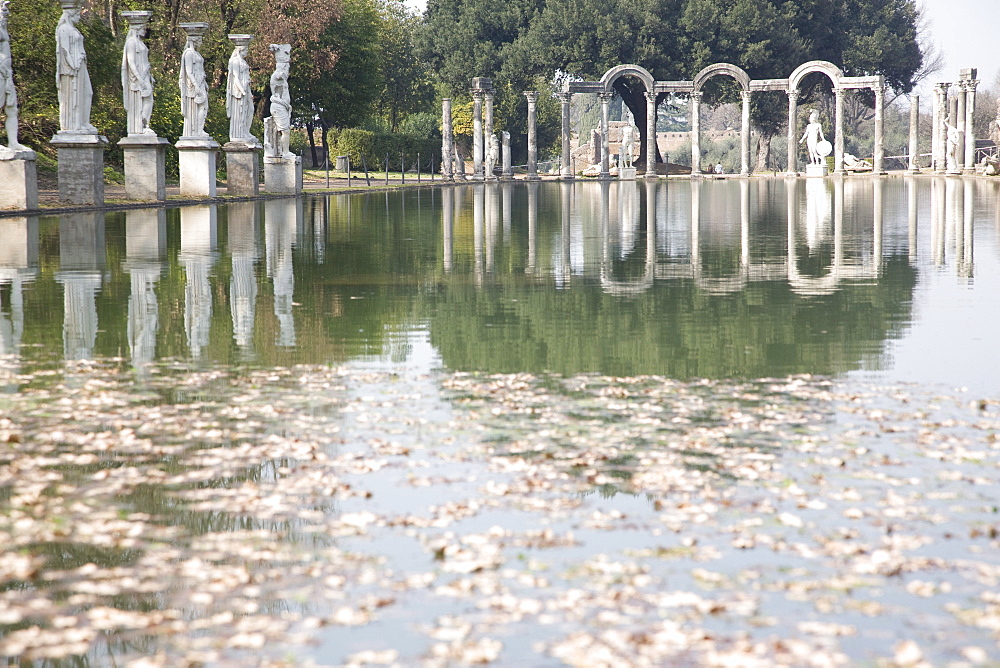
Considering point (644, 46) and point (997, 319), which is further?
point (644, 46)

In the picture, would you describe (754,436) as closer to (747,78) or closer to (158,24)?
(158,24)

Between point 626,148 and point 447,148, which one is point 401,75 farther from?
point 447,148

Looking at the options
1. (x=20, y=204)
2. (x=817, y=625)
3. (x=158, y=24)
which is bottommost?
(x=817, y=625)

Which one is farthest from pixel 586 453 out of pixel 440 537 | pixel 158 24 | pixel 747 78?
pixel 747 78

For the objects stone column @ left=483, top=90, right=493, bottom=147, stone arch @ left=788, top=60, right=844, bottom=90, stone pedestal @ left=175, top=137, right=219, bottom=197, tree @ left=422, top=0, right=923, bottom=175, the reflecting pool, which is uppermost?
tree @ left=422, top=0, right=923, bottom=175

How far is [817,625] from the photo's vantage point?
4.45 meters

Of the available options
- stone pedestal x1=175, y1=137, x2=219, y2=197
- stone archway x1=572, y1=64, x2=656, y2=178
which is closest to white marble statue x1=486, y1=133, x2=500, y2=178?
stone archway x1=572, y1=64, x2=656, y2=178

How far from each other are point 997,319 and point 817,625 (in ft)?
25.6

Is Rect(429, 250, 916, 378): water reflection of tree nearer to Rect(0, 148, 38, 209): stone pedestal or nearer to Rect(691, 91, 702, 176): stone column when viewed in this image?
Rect(0, 148, 38, 209): stone pedestal

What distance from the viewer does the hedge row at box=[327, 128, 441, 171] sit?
75.2 m

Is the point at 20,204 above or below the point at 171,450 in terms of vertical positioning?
above

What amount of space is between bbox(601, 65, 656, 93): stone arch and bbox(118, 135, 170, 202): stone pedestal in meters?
42.8

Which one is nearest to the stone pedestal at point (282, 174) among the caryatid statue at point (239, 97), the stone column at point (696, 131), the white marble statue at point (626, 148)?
the caryatid statue at point (239, 97)

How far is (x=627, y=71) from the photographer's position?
72.7m
